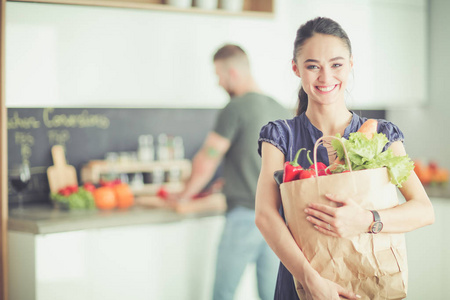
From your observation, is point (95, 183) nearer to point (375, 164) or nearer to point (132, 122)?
point (132, 122)

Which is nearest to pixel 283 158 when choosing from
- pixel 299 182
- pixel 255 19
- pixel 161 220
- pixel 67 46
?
pixel 299 182

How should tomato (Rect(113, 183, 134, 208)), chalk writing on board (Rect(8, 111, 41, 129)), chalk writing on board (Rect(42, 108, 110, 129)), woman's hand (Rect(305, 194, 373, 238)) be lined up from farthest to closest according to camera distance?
1. chalk writing on board (Rect(42, 108, 110, 129))
2. chalk writing on board (Rect(8, 111, 41, 129))
3. tomato (Rect(113, 183, 134, 208))
4. woman's hand (Rect(305, 194, 373, 238))

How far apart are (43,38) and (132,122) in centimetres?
95

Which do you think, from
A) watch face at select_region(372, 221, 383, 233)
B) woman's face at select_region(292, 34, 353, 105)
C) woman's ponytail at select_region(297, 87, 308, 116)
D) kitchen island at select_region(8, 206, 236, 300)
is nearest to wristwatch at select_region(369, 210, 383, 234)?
watch face at select_region(372, 221, 383, 233)

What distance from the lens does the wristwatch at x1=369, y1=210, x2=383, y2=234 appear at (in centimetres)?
118

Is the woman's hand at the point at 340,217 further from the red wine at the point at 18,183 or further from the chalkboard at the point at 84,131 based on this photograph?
the chalkboard at the point at 84,131

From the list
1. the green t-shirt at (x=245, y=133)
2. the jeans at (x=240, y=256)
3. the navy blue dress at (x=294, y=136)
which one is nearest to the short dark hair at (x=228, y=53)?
the green t-shirt at (x=245, y=133)

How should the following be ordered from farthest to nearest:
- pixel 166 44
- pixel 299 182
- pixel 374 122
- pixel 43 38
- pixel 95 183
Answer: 1. pixel 95 183
2. pixel 166 44
3. pixel 43 38
4. pixel 374 122
5. pixel 299 182

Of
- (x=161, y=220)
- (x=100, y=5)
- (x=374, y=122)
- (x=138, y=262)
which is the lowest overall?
(x=138, y=262)

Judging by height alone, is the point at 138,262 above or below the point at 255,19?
below

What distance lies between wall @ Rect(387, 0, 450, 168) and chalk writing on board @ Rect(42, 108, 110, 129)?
2.27 meters

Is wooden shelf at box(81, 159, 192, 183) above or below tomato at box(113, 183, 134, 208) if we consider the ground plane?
above

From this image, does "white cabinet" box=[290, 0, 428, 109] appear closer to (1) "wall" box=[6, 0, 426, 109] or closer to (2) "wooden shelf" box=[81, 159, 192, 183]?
(1) "wall" box=[6, 0, 426, 109]

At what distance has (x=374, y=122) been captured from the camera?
1309mm
